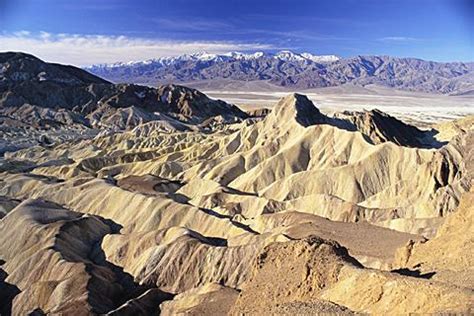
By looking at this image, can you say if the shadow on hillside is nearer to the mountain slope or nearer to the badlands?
the badlands

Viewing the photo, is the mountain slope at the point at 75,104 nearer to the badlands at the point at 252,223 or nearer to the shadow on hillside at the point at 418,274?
the badlands at the point at 252,223

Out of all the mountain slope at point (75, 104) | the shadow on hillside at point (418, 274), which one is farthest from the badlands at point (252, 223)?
the mountain slope at point (75, 104)

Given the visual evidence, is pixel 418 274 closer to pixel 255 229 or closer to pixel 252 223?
pixel 255 229

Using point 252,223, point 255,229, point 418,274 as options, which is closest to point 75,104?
point 252,223

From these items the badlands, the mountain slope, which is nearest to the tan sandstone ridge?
the badlands

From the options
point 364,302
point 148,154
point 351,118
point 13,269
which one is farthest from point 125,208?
point 351,118

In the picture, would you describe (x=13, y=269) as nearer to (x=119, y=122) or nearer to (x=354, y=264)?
(x=354, y=264)
